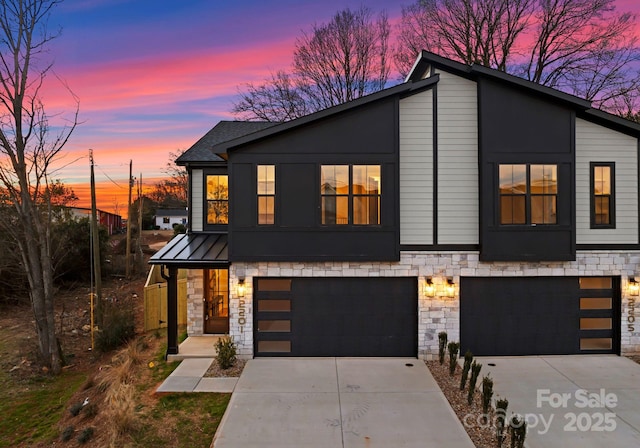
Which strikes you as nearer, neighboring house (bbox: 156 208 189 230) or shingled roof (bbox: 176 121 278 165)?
shingled roof (bbox: 176 121 278 165)

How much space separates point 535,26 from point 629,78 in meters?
4.75

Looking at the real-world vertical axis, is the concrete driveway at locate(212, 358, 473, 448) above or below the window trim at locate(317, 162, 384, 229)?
below

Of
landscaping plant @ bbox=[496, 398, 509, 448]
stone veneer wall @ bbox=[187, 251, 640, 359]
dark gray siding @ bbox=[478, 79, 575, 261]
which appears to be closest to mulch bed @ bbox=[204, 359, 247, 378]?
stone veneer wall @ bbox=[187, 251, 640, 359]

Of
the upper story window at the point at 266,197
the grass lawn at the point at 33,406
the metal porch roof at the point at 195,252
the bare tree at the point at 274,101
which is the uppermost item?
the bare tree at the point at 274,101

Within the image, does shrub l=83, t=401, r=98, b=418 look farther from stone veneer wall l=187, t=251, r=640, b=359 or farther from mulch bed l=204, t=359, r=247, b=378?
stone veneer wall l=187, t=251, r=640, b=359

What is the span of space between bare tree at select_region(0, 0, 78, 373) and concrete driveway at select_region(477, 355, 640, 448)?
38.0 feet

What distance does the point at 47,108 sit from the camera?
10.8 m

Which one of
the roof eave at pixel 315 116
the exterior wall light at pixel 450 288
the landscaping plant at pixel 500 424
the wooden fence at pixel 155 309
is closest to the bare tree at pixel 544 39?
the roof eave at pixel 315 116

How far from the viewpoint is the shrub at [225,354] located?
28.3 feet

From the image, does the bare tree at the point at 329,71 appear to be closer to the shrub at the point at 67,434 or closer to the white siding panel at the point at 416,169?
the white siding panel at the point at 416,169

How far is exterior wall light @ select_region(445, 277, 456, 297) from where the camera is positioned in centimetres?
929

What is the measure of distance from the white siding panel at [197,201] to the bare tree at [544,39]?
15.1m

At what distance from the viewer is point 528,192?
9133 millimetres

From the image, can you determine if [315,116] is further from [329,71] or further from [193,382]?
[329,71]
